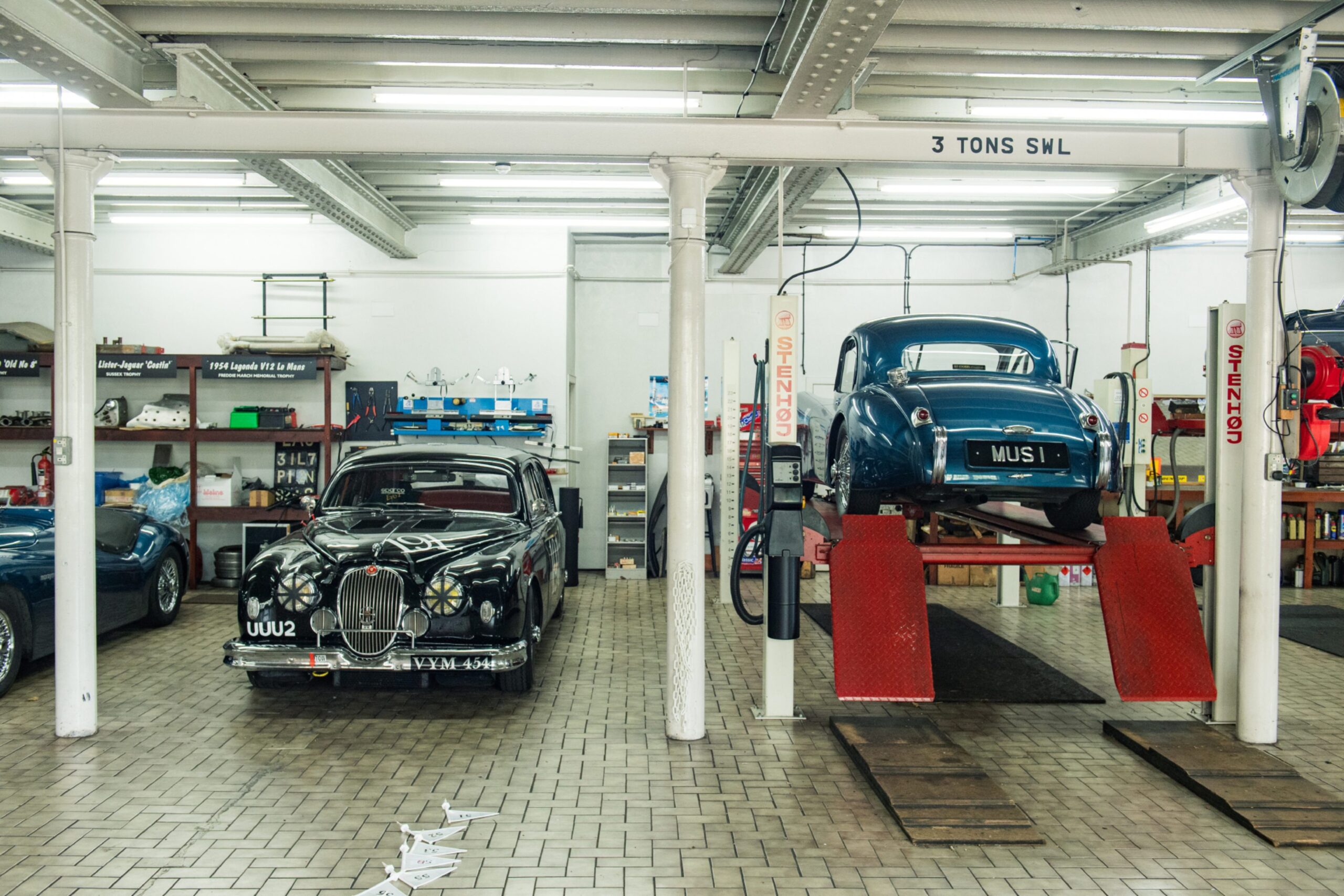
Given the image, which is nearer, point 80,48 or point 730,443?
point 80,48

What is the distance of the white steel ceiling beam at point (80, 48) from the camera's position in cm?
394

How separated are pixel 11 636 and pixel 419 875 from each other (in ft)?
12.6

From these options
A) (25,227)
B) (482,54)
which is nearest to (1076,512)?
(482,54)

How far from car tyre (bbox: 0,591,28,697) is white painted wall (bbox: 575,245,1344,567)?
5.94 metres

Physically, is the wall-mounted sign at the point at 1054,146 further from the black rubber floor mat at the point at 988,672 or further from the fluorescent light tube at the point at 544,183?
the fluorescent light tube at the point at 544,183

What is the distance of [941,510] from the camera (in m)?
5.34

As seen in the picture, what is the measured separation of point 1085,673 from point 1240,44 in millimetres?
4175

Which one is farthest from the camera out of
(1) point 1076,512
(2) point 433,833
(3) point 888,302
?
(3) point 888,302

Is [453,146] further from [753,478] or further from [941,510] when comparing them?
[753,478]

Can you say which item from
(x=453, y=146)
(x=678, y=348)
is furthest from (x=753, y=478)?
(x=453, y=146)

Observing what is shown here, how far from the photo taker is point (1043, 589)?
27.3ft

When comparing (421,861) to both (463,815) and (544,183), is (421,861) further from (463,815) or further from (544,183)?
(544,183)

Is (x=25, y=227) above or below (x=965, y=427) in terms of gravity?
above

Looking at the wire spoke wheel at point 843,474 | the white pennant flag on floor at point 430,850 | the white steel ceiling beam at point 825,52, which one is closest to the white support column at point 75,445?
the white pennant flag on floor at point 430,850
